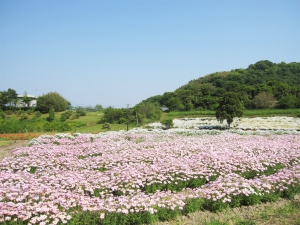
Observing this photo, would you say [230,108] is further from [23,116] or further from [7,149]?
[23,116]

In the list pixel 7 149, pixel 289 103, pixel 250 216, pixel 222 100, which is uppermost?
pixel 222 100

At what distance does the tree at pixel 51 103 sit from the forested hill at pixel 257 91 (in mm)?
30440

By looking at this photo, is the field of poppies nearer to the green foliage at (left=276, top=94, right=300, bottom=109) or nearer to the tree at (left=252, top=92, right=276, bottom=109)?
the green foliage at (left=276, top=94, right=300, bottom=109)

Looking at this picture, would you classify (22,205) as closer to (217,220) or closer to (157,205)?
(157,205)

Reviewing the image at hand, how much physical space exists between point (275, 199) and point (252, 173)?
6.53 feet

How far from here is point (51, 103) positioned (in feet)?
179

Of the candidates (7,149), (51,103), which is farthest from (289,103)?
(7,149)

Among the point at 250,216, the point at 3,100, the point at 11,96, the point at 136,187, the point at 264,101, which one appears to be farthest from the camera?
the point at 11,96

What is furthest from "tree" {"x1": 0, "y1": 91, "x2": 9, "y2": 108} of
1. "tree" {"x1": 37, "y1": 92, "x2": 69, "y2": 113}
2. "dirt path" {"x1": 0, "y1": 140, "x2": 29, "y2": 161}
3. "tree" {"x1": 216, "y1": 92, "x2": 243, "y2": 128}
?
"tree" {"x1": 216, "y1": 92, "x2": 243, "y2": 128}

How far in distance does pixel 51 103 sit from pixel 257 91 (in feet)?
182

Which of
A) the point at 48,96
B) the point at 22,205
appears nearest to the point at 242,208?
the point at 22,205

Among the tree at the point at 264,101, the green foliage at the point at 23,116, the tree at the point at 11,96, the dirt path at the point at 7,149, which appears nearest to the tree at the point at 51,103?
the green foliage at the point at 23,116

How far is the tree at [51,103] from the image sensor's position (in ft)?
177

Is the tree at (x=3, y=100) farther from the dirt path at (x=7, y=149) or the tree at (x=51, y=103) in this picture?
the dirt path at (x=7, y=149)
